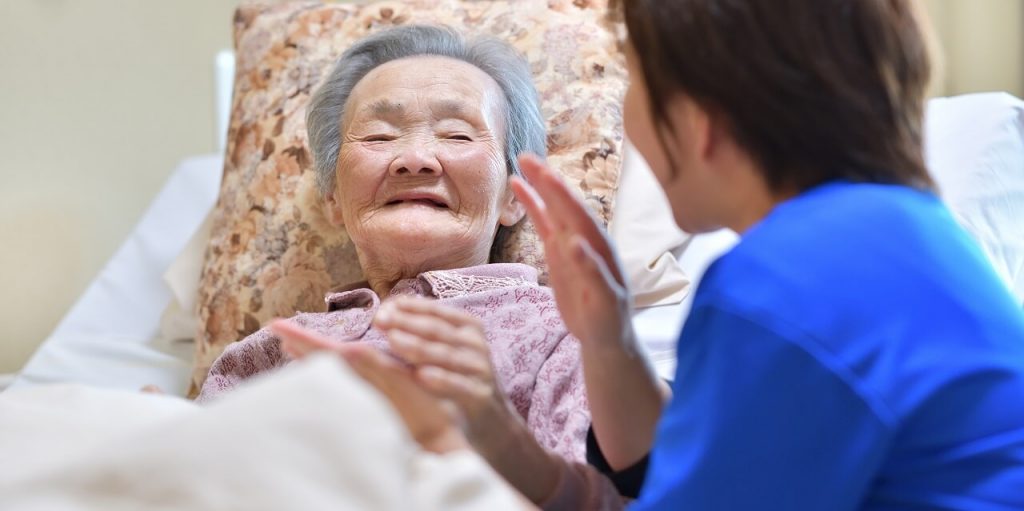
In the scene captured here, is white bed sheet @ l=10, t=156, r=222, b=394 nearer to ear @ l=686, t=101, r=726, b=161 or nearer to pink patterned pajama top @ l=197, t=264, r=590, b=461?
pink patterned pajama top @ l=197, t=264, r=590, b=461

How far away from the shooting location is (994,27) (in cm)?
235

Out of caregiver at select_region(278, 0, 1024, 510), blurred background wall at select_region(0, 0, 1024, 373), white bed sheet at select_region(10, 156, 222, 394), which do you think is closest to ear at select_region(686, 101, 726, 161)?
caregiver at select_region(278, 0, 1024, 510)

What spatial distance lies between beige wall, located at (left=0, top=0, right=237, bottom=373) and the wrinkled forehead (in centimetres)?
119

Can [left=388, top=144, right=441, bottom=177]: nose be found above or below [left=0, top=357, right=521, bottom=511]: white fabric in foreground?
below

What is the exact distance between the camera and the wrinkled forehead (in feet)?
5.37

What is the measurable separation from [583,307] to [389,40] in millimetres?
907

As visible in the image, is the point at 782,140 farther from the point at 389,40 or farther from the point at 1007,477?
the point at 389,40

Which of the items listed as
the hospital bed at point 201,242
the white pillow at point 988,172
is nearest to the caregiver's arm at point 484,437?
the hospital bed at point 201,242

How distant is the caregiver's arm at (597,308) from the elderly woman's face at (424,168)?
1.72 feet

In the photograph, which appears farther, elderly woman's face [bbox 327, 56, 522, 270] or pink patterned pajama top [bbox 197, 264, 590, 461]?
elderly woman's face [bbox 327, 56, 522, 270]

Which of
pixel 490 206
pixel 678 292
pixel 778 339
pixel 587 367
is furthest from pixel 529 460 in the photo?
pixel 678 292

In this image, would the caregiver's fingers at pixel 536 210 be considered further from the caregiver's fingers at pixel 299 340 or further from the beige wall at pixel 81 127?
the beige wall at pixel 81 127

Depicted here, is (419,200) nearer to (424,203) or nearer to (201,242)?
(424,203)

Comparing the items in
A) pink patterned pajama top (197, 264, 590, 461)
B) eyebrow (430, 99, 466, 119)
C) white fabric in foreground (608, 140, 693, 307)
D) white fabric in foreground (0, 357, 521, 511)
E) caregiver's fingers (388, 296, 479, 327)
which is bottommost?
white fabric in foreground (608, 140, 693, 307)
